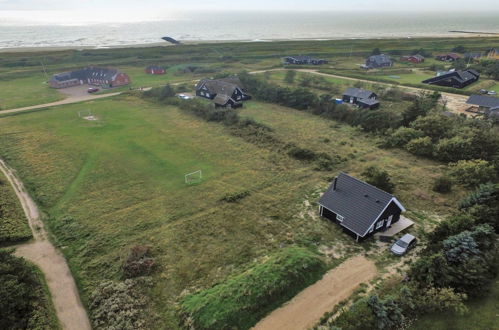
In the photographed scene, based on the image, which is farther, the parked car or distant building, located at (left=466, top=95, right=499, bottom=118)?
distant building, located at (left=466, top=95, right=499, bottom=118)

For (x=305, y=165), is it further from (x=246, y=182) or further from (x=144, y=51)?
(x=144, y=51)

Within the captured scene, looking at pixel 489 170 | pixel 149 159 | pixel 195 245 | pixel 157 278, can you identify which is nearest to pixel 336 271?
pixel 195 245

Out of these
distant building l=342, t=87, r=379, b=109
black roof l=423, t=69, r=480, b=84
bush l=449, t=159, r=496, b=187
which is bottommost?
bush l=449, t=159, r=496, b=187

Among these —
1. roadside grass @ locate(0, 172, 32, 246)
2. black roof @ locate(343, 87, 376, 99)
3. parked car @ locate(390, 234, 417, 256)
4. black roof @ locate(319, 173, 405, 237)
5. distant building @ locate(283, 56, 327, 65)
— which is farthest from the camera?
distant building @ locate(283, 56, 327, 65)

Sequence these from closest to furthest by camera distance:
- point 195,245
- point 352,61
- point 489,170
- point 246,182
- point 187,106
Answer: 1. point 195,245
2. point 489,170
3. point 246,182
4. point 187,106
5. point 352,61

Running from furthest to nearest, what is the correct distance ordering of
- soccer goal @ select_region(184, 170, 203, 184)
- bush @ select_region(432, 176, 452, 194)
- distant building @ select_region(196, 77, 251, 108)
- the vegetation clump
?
distant building @ select_region(196, 77, 251, 108) < soccer goal @ select_region(184, 170, 203, 184) < bush @ select_region(432, 176, 452, 194) < the vegetation clump

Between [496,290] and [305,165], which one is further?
[305,165]

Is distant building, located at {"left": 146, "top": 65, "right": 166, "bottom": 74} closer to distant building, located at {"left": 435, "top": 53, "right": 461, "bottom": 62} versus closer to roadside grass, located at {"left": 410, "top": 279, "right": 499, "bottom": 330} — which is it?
distant building, located at {"left": 435, "top": 53, "right": 461, "bottom": 62}

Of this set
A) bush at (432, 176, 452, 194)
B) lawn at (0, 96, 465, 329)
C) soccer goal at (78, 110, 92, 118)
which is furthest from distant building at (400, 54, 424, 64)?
soccer goal at (78, 110, 92, 118)
